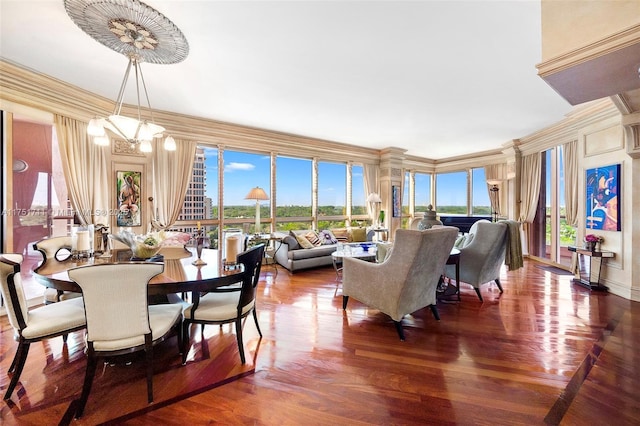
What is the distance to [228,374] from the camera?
199 centimetres

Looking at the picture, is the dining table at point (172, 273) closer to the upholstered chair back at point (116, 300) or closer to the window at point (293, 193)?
the upholstered chair back at point (116, 300)

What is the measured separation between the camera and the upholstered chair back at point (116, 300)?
1540 millimetres

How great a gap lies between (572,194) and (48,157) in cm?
823

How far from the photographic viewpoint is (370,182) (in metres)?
7.35

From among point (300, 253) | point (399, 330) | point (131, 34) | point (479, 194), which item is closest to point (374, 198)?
point (300, 253)

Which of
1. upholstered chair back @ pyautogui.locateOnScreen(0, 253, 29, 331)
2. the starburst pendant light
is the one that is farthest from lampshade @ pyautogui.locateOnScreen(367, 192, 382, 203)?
upholstered chair back @ pyautogui.locateOnScreen(0, 253, 29, 331)

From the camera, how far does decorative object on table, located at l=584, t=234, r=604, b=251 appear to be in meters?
3.96

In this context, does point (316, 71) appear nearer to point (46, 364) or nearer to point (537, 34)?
point (537, 34)

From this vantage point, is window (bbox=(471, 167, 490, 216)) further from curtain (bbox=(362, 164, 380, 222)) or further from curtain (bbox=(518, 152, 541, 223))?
curtain (bbox=(362, 164, 380, 222))

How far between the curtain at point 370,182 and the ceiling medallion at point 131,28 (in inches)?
215

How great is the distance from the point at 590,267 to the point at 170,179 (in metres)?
6.89

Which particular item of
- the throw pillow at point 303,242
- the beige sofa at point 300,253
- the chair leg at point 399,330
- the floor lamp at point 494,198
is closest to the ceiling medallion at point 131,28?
the chair leg at point 399,330

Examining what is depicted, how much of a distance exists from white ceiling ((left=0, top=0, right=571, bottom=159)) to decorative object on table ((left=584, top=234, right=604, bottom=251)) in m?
2.05

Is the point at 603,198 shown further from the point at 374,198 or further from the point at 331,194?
the point at 331,194
